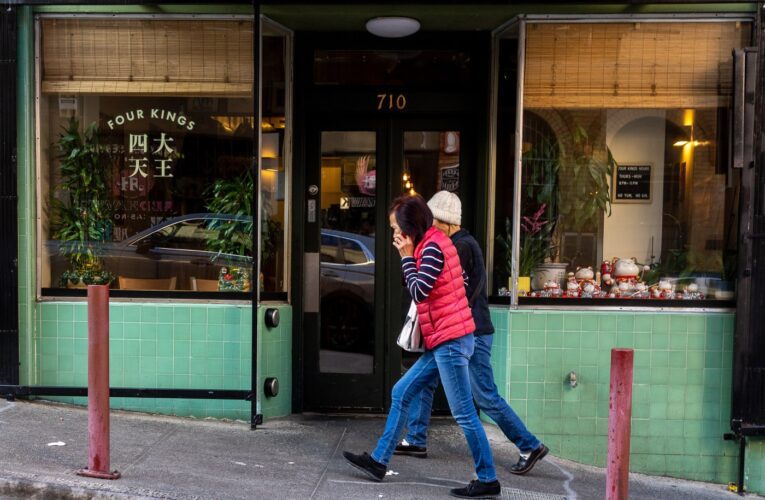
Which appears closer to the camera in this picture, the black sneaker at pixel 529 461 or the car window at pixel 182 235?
the black sneaker at pixel 529 461

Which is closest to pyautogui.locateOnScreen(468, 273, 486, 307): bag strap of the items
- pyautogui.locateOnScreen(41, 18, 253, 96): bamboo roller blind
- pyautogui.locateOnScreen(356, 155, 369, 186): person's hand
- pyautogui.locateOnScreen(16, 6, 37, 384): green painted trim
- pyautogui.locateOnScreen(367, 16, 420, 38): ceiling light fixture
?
pyautogui.locateOnScreen(356, 155, 369, 186): person's hand

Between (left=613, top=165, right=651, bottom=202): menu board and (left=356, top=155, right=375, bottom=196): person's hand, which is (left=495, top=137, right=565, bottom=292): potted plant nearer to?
(left=613, top=165, right=651, bottom=202): menu board

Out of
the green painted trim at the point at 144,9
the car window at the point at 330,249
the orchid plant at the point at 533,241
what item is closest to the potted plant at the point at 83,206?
the green painted trim at the point at 144,9

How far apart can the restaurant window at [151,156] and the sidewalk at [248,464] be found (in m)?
1.15

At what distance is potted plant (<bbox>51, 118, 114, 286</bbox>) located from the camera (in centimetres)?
612

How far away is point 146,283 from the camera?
609 cm

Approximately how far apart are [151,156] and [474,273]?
2952 mm

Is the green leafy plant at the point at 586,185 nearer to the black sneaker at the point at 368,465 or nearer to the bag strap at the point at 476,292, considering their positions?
the bag strap at the point at 476,292

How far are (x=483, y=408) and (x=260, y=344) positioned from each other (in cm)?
190

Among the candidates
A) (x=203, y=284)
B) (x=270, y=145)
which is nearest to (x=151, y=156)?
(x=270, y=145)

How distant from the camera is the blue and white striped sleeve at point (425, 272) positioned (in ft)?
14.0

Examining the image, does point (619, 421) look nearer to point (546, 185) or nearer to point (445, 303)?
point (445, 303)

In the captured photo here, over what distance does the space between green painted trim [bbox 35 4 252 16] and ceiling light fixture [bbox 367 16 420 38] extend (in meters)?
1.00

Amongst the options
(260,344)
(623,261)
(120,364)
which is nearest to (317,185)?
(260,344)
